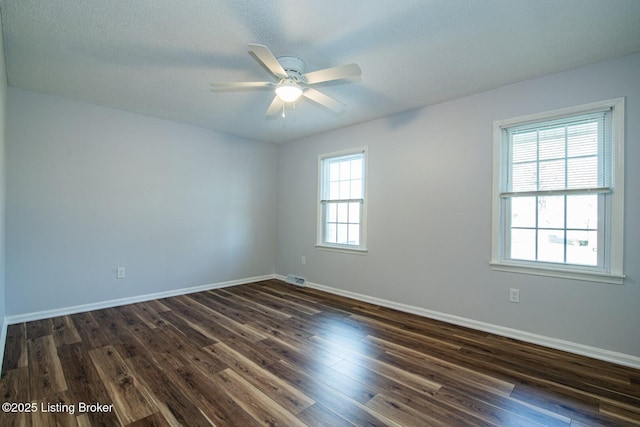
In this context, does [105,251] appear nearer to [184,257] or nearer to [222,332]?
[184,257]

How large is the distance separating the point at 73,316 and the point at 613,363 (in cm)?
520

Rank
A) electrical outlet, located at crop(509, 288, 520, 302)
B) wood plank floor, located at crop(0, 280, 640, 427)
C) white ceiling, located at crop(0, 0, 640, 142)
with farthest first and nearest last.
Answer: electrical outlet, located at crop(509, 288, 520, 302) < white ceiling, located at crop(0, 0, 640, 142) < wood plank floor, located at crop(0, 280, 640, 427)

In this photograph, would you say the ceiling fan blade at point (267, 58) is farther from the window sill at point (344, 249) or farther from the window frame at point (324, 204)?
the window sill at point (344, 249)

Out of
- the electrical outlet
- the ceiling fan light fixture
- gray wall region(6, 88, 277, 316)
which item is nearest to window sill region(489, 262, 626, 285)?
the electrical outlet

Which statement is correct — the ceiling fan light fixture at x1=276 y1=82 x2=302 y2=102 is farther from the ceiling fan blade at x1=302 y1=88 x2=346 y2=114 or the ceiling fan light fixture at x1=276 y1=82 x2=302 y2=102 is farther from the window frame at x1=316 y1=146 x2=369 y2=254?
the window frame at x1=316 y1=146 x2=369 y2=254

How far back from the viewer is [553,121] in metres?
2.71

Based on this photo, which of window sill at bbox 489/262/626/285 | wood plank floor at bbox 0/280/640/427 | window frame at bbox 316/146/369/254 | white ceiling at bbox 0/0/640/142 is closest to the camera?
wood plank floor at bbox 0/280/640/427

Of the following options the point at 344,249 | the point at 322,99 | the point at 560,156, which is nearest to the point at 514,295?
the point at 560,156

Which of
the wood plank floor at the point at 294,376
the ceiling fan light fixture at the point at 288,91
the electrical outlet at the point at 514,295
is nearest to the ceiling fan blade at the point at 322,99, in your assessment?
the ceiling fan light fixture at the point at 288,91

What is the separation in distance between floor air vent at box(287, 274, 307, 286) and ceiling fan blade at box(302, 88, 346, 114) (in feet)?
9.82

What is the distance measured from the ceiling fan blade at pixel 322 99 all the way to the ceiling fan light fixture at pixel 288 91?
125mm

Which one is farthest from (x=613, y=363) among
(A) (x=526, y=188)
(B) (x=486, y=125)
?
(B) (x=486, y=125)

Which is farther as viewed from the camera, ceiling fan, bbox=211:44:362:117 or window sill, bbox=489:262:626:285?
window sill, bbox=489:262:626:285

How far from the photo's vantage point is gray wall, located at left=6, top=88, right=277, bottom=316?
3.13 metres
